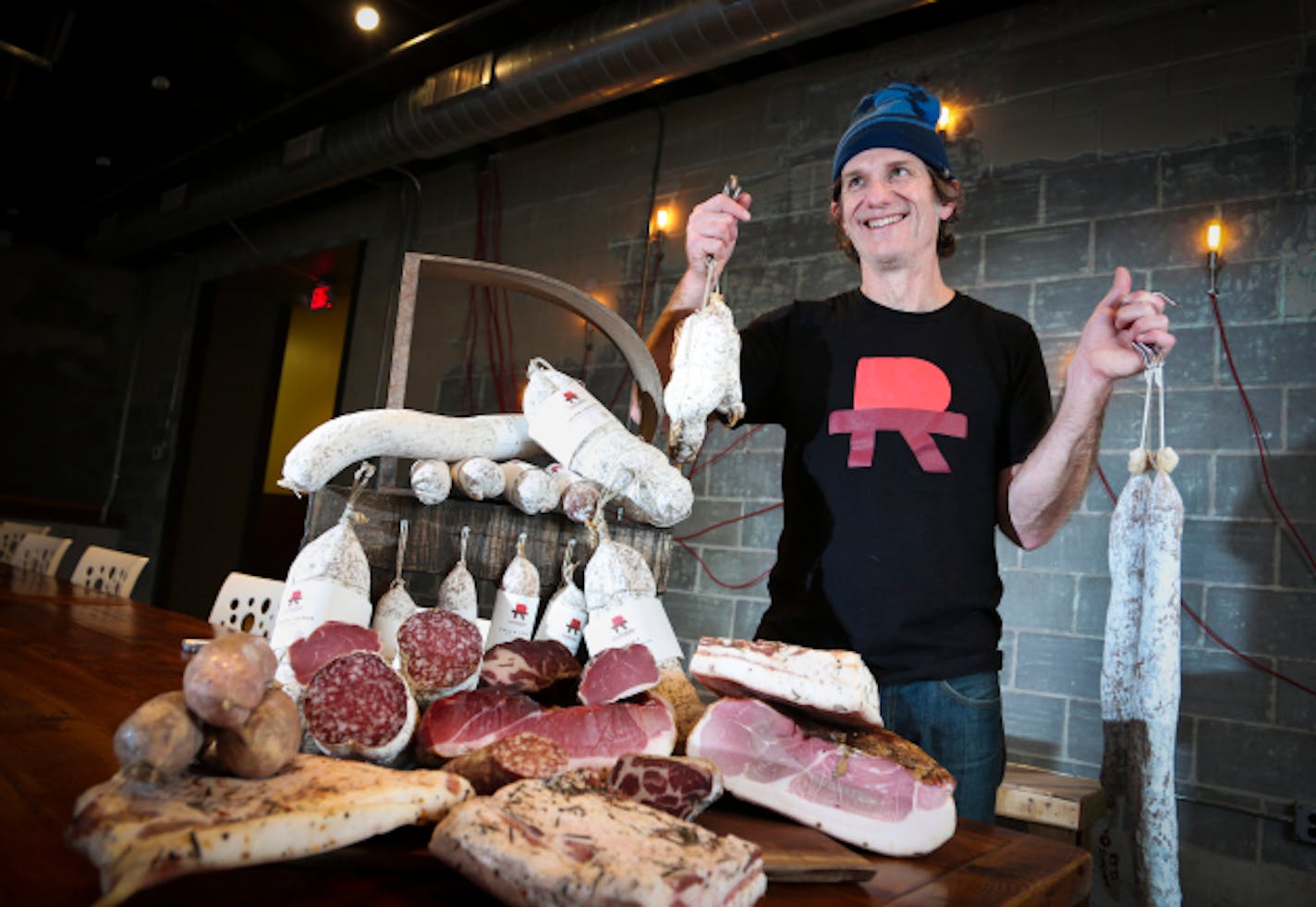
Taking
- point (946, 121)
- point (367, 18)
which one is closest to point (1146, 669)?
point (946, 121)

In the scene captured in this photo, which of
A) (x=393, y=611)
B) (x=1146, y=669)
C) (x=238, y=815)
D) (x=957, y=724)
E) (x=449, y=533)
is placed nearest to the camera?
(x=238, y=815)

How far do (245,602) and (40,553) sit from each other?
2.35m

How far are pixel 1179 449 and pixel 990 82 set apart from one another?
1717mm

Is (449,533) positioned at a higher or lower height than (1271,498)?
lower

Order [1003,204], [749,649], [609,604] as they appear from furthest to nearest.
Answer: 1. [1003,204]
2. [609,604]
3. [749,649]

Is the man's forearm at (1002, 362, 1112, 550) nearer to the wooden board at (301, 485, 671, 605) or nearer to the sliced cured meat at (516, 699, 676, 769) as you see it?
the wooden board at (301, 485, 671, 605)

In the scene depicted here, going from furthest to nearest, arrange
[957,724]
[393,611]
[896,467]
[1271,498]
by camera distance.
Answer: [1271,498] → [896,467] → [957,724] → [393,611]

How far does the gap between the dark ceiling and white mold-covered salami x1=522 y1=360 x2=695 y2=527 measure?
11.3ft

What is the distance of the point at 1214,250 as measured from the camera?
3109mm

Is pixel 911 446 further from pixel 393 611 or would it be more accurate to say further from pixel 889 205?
pixel 393 611

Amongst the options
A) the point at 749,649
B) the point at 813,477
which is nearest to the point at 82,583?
the point at 813,477

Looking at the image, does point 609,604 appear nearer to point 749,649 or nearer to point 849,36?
point 749,649

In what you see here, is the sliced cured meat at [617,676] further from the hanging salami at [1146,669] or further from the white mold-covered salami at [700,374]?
the hanging salami at [1146,669]

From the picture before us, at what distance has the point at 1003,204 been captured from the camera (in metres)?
3.62
